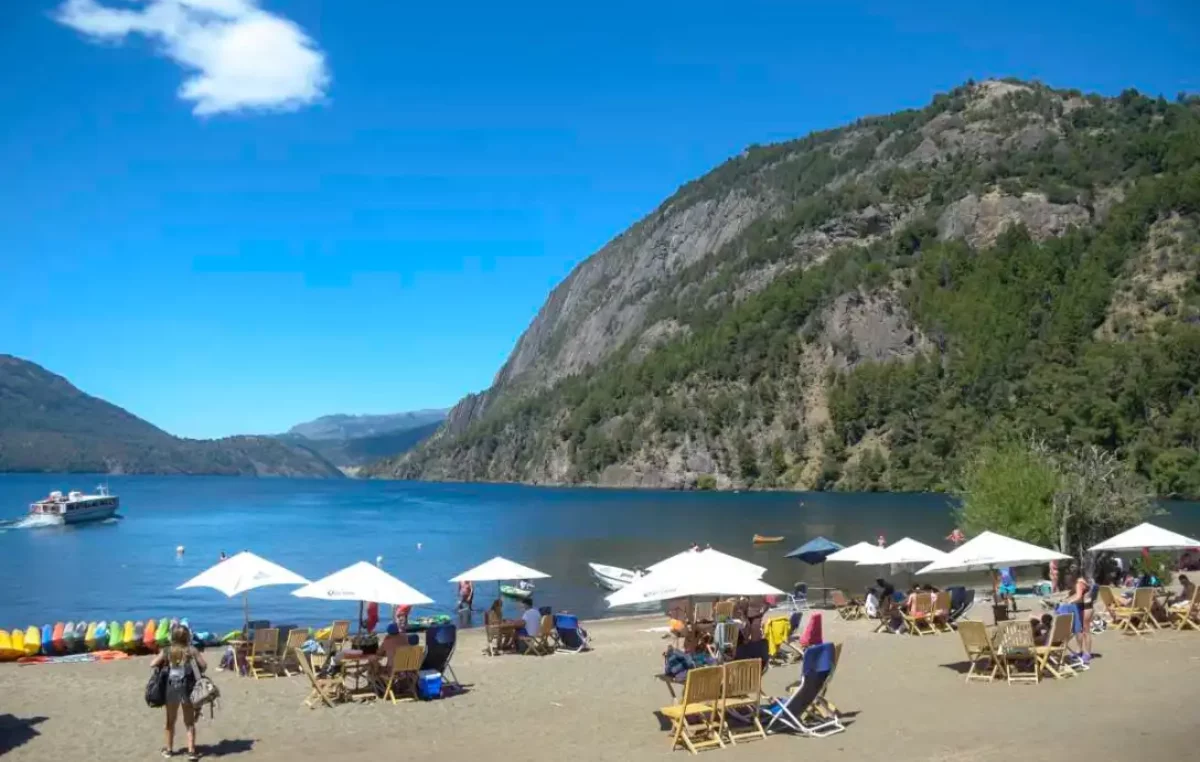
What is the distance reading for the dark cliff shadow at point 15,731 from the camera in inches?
489

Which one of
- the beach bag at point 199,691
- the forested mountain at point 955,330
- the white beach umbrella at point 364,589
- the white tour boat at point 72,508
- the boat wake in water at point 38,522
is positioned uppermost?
the forested mountain at point 955,330

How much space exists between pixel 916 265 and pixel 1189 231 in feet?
138

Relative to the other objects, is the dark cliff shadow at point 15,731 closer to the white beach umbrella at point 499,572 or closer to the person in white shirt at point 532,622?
the person in white shirt at point 532,622

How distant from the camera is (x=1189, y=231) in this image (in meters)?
128

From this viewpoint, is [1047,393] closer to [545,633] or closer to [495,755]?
[545,633]

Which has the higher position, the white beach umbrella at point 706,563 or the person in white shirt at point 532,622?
the white beach umbrella at point 706,563

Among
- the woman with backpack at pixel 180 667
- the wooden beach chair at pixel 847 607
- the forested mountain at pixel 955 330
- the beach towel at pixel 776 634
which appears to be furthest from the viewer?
the forested mountain at pixel 955 330

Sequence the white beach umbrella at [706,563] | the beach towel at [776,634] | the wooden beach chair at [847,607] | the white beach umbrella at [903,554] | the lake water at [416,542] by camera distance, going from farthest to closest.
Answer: the lake water at [416,542]
the wooden beach chair at [847,607]
the white beach umbrella at [903,554]
the beach towel at [776,634]
the white beach umbrella at [706,563]

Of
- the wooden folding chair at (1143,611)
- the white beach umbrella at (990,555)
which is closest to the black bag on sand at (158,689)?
the white beach umbrella at (990,555)

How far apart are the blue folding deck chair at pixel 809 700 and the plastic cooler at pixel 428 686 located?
5.47 m

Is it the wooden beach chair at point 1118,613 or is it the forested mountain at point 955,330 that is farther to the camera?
the forested mountain at point 955,330

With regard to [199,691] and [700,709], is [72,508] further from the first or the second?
[700,709]

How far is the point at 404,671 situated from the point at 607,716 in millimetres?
3424

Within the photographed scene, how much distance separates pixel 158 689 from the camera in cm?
1098
